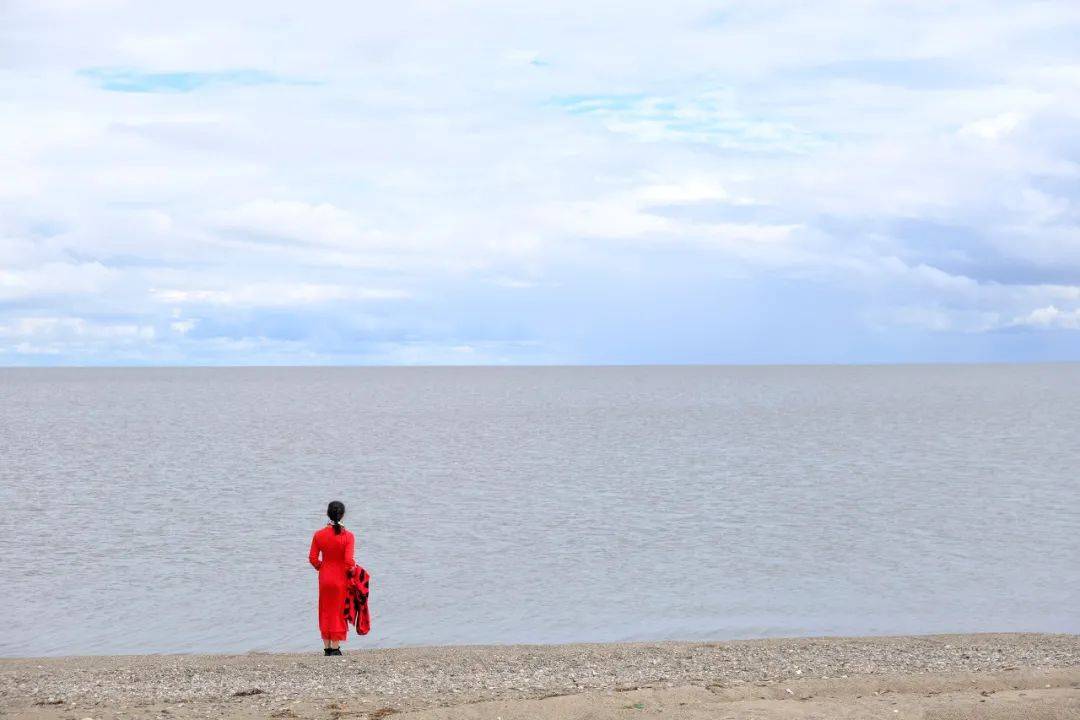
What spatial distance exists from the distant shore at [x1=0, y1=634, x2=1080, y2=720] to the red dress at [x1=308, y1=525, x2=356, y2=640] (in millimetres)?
492

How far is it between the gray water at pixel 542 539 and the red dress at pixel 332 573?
407 centimetres

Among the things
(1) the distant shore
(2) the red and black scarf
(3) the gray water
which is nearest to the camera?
(1) the distant shore

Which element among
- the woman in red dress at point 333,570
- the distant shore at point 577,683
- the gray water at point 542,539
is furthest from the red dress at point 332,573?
the gray water at point 542,539

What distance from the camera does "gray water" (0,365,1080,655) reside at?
21.2 metres

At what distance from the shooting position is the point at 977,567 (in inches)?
1054

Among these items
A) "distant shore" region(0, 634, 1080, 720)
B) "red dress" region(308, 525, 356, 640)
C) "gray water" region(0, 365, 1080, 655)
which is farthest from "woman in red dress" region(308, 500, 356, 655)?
"gray water" region(0, 365, 1080, 655)

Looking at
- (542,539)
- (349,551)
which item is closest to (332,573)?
(349,551)

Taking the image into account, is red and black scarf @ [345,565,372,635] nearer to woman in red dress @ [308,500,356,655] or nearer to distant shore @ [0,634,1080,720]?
woman in red dress @ [308,500,356,655]

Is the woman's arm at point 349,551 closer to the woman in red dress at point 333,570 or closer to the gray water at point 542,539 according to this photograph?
the woman in red dress at point 333,570

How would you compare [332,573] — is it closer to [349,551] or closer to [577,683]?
[349,551]

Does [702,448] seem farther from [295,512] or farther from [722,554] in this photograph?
[722,554]

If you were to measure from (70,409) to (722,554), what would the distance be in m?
121

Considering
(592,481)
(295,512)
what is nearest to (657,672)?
(295,512)

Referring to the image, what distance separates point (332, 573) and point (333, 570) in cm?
5
